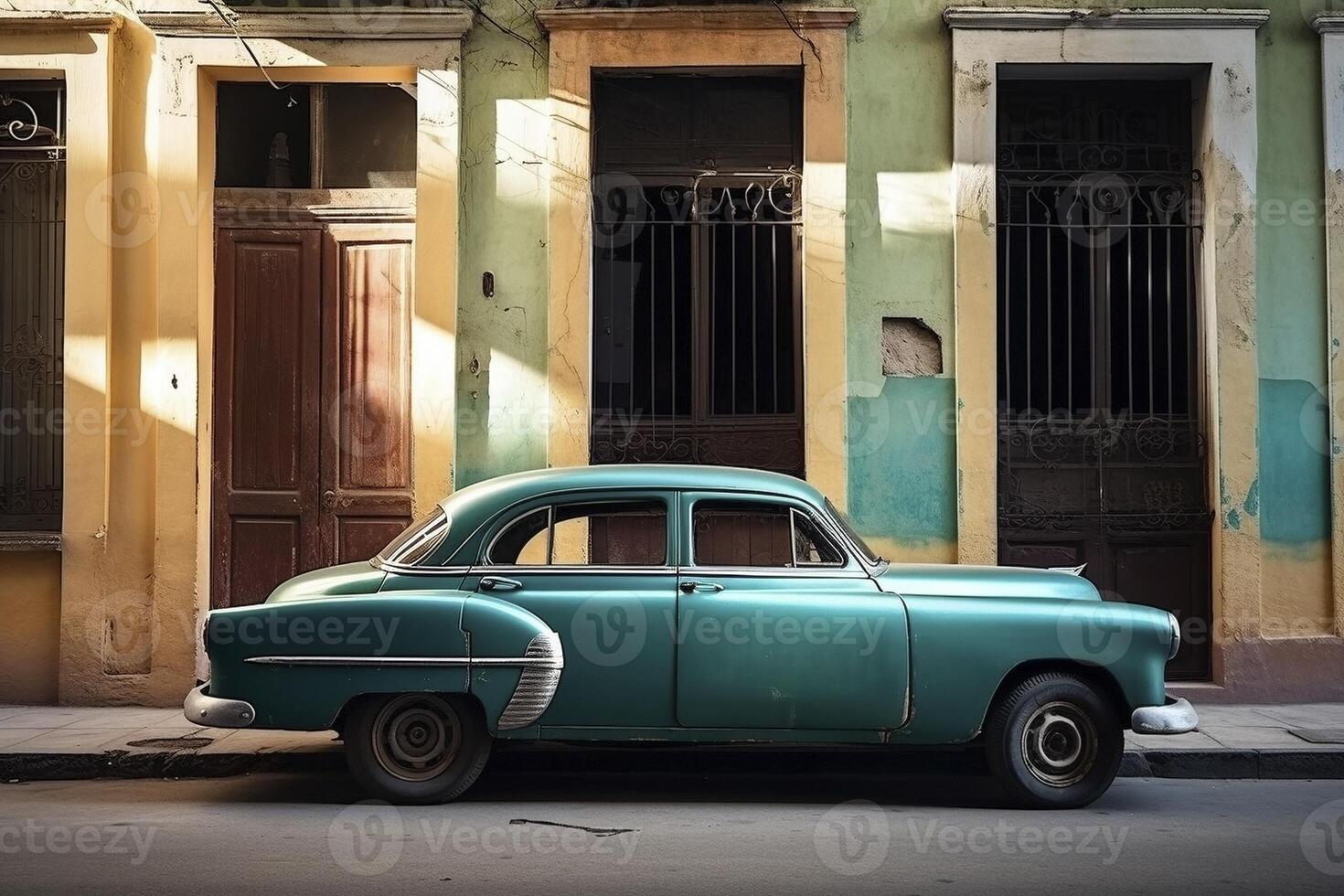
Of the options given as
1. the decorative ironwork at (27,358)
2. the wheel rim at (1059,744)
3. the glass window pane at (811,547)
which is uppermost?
the decorative ironwork at (27,358)

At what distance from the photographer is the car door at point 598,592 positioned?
20.7 ft

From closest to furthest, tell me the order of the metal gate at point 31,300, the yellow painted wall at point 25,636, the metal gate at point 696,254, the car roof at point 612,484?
1. the car roof at point 612,484
2. the yellow painted wall at point 25,636
3. the metal gate at point 31,300
4. the metal gate at point 696,254

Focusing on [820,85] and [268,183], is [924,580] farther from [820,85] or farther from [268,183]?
[268,183]

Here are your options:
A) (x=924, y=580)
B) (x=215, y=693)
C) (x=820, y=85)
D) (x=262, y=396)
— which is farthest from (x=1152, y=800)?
(x=262, y=396)

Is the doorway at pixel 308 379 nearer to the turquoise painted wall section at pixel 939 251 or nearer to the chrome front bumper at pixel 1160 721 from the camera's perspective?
the turquoise painted wall section at pixel 939 251

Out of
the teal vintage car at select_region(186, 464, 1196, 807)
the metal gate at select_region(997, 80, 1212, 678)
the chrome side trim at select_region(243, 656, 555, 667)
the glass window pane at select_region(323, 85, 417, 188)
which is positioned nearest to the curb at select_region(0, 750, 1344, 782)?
the teal vintage car at select_region(186, 464, 1196, 807)

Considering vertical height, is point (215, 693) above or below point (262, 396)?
below

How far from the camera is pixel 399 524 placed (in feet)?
31.8

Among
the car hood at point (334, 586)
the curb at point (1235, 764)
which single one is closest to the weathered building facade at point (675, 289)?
the curb at point (1235, 764)

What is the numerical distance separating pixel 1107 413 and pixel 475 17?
522 centimetres

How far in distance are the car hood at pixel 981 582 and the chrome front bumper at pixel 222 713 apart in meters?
2.96

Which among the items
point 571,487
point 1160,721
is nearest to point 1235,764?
point 1160,721

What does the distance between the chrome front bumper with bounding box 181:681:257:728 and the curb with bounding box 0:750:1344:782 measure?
1056mm

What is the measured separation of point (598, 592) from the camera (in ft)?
20.9
